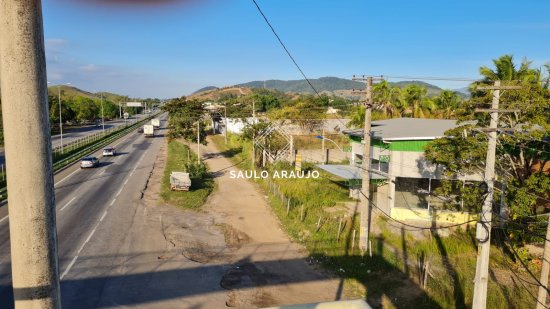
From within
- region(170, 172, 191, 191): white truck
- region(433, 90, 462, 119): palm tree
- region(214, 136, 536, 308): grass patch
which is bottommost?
region(214, 136, 536, 308): grass patch

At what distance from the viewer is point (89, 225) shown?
20.4 meters

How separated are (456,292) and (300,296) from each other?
18.9ft

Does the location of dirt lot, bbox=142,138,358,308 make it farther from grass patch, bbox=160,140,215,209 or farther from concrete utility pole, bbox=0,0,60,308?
concrete utility pole, bbox=0,0,60,308

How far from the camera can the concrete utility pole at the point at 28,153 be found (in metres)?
2.20

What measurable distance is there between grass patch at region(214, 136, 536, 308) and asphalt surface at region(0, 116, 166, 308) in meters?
8.49

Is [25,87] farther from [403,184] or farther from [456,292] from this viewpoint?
[403,184]

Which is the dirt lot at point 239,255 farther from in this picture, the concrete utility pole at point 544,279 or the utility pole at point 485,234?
the concrete utility pole at point 544,279

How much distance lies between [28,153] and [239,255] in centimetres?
1594

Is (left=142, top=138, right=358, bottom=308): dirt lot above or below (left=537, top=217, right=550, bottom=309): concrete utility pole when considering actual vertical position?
below

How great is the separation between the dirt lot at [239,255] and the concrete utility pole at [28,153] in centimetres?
1112

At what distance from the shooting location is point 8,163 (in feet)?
7.44

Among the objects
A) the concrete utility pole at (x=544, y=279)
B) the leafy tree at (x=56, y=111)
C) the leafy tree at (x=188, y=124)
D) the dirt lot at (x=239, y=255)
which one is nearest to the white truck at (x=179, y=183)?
the dirt lot at (x=239, y=255)

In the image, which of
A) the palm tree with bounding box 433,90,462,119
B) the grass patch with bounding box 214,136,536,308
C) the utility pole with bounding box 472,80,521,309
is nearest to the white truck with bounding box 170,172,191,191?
the grass patch with bounding box 214,136,536,308

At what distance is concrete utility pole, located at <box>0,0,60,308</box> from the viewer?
2199 mm
